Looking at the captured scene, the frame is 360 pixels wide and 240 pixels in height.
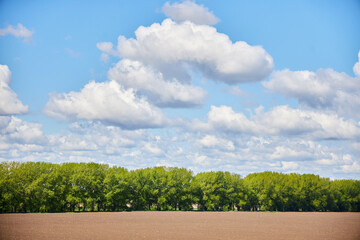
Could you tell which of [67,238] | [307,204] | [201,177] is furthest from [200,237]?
[307,204]

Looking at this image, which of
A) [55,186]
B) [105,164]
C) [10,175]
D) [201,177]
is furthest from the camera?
[201,177]

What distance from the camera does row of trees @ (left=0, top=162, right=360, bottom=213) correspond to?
116312 millimetres

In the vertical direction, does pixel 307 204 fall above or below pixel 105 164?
below

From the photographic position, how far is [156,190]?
481 feet

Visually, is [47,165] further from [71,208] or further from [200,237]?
[200,237]

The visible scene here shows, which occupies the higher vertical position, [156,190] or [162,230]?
[156,190]

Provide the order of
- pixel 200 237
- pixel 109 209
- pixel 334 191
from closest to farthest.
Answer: pixel 200 237, pixel 109 209, pixel 334 191

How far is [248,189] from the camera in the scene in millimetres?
165125

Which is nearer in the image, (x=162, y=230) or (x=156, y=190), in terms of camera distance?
(x=162, y=230)

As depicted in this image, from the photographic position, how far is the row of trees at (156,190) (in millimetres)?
116312

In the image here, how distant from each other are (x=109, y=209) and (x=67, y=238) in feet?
293

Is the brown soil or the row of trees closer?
the brown soil

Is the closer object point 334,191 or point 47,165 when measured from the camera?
point 47,165

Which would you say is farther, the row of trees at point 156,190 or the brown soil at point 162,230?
the row of trees at point 156,190
